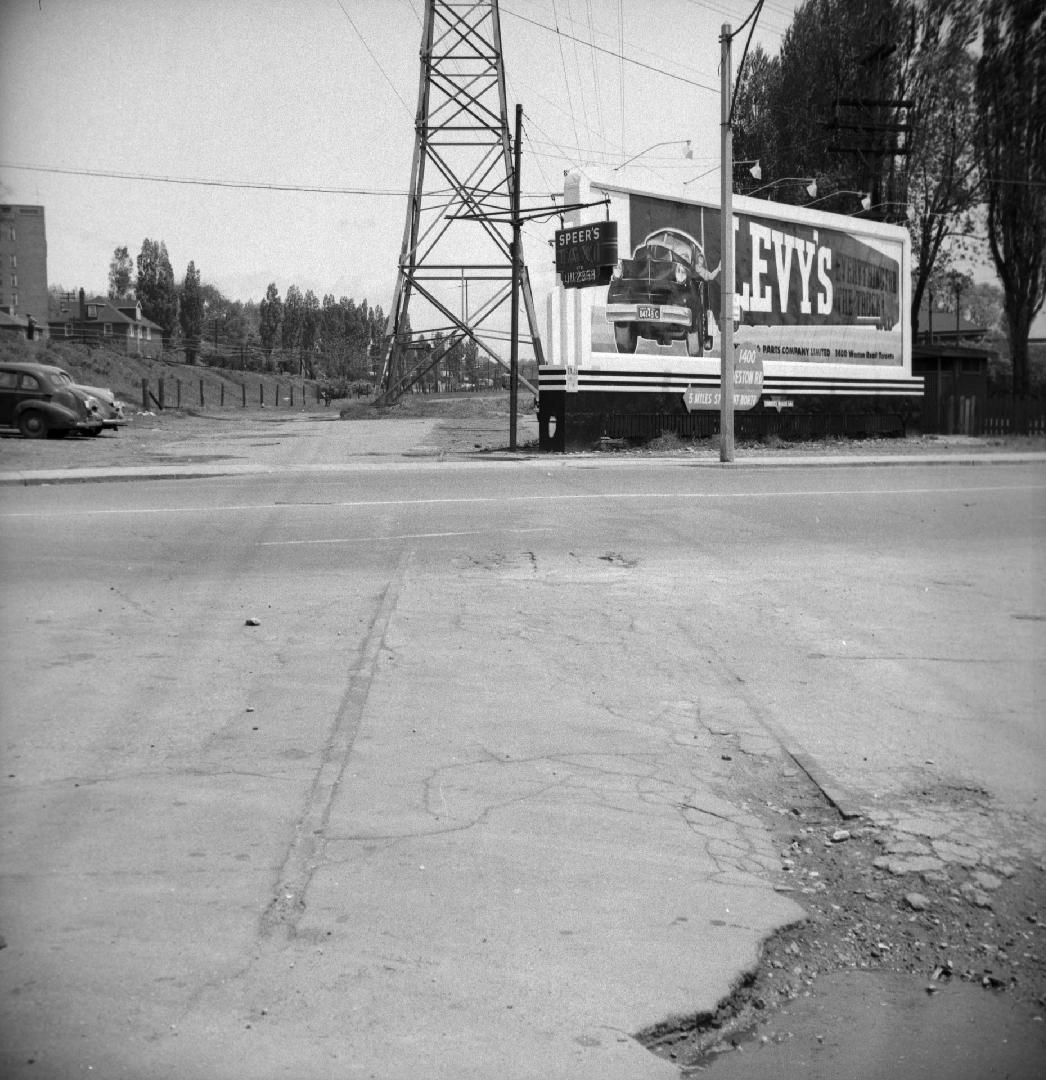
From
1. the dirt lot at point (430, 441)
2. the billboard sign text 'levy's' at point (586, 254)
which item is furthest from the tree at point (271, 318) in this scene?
the billboard sign text 'levy's' at point (586, 254)

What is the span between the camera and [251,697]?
601 cm

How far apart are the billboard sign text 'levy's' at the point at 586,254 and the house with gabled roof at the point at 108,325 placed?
6402 centimetres

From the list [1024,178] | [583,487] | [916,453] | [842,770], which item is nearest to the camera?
[1024,178]

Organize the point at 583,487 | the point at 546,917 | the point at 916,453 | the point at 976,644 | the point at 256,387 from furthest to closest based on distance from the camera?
the point at 256,387
the point at 916,453
the point at 583,487
the point at 976,644
the point at 546,917

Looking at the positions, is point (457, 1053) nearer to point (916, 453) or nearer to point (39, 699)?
point (39, 699)

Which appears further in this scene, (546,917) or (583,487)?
(583,487)

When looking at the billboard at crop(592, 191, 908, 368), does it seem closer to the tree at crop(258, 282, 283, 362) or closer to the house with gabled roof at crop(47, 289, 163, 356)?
the house with gabled roof at crop(47, 289, 163, 356)

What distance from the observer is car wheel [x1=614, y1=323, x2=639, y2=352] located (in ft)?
90.7

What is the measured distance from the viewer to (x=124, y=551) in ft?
35.1

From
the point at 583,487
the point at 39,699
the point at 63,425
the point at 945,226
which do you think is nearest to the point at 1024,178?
the point at 945,226

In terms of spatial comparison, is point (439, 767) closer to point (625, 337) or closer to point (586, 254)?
point (586, 254)

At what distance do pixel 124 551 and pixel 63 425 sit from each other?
1897 cm

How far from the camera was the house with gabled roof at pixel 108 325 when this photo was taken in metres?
88.0

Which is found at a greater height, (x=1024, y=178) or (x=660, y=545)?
(x=1024, y=178)
